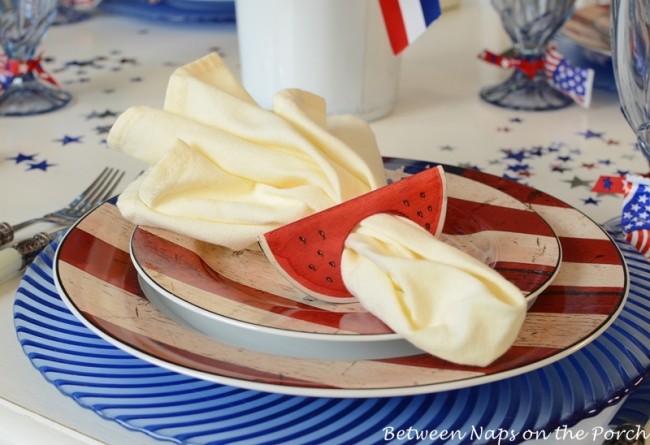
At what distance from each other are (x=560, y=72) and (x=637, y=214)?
1.30 ft

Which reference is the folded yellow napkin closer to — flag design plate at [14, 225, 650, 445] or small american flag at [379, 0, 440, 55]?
flag design plate at [14, 225, 650, 445]

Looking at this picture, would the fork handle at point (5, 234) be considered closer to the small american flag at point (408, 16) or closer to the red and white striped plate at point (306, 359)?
the red and white striped plate at point (306, 359)

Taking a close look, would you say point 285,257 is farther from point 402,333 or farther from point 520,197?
point 520,197

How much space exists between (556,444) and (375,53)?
57cm

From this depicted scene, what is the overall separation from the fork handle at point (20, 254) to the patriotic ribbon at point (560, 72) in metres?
0.65

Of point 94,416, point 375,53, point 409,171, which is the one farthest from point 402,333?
point 375,53

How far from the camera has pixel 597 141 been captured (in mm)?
942

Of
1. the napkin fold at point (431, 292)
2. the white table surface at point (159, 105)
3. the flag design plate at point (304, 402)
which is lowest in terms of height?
the white table surface at point (159, 105)

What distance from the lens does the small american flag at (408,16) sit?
85 cm

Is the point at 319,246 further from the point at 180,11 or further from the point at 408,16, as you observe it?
the point at 180,11

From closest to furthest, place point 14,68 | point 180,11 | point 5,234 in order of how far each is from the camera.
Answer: point 5,234
point 14,68
point 180,11

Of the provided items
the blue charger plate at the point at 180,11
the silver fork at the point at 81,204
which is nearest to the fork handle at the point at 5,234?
the silver fork at the point at 81,204

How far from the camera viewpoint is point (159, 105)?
1.03 m

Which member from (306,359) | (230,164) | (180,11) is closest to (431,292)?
(306,359)
